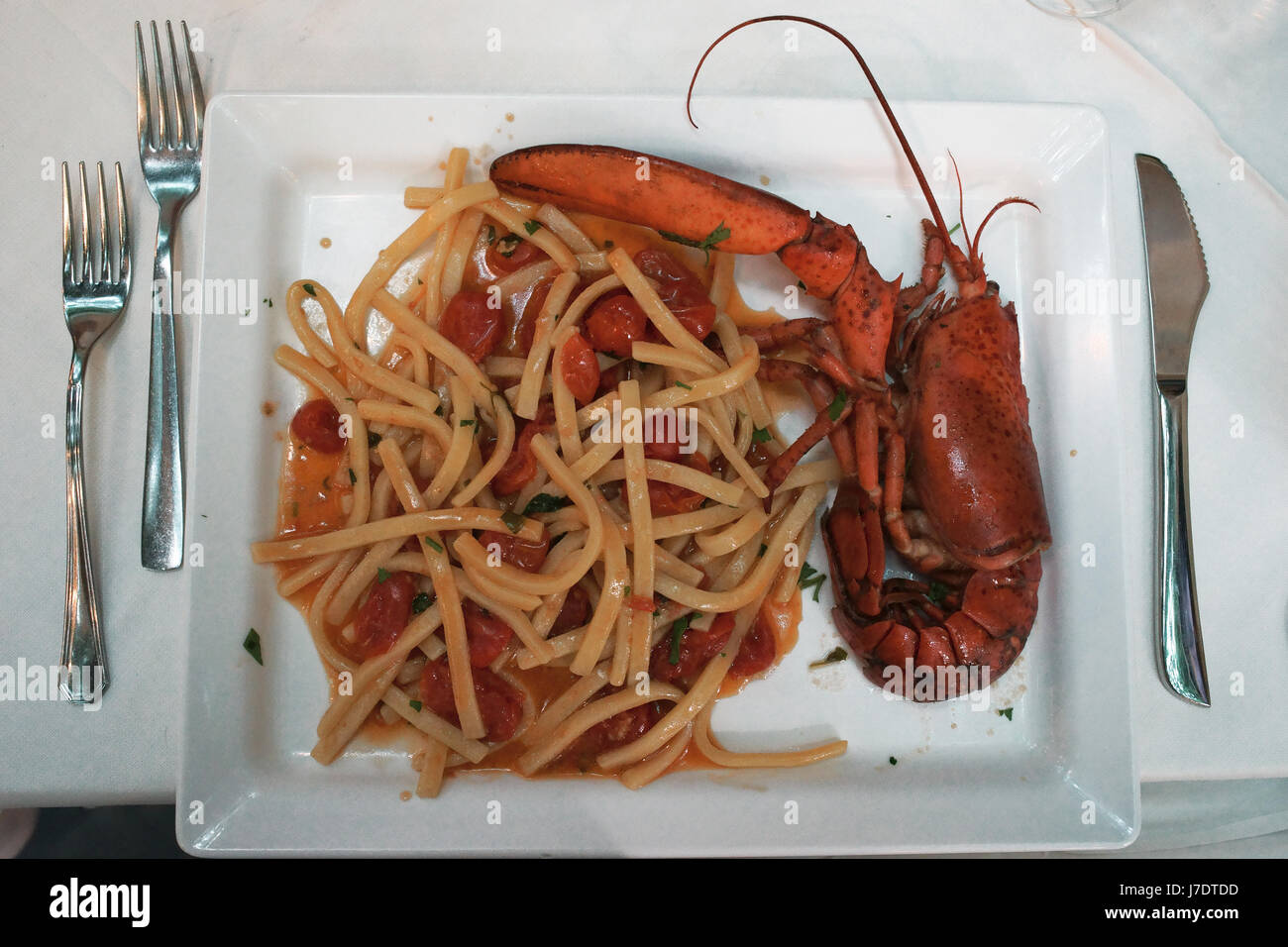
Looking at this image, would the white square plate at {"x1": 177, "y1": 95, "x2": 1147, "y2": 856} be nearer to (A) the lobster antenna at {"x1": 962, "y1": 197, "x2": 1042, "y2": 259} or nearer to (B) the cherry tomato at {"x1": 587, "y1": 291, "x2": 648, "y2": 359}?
(A) the lobster antenna at {"x1": 962, "y1": 197, "x2": 1042, "y2": 259}

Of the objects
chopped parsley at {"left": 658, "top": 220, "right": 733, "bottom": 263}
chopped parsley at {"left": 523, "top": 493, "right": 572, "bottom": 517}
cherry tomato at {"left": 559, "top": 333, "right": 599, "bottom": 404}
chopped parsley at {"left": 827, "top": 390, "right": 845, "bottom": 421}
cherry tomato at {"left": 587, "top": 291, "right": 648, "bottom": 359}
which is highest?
chopped parsley at {"left": 658, "top": 220, "right": 733, "bottom": 263}

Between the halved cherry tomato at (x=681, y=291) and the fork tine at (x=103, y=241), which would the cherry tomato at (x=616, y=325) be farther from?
the fork tine at (x=103, y=241)

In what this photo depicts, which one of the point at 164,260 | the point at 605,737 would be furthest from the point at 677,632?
the point at 164,260

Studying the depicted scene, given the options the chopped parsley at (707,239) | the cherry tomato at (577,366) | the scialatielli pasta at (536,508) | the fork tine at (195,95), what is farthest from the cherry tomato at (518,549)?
the fork tine at (195,95)

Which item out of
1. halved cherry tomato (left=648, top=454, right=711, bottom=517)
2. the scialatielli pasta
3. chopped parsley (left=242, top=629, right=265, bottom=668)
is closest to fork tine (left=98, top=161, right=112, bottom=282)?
the scialatielli pasta

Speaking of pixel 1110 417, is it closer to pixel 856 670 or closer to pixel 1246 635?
pixel 1246 635
